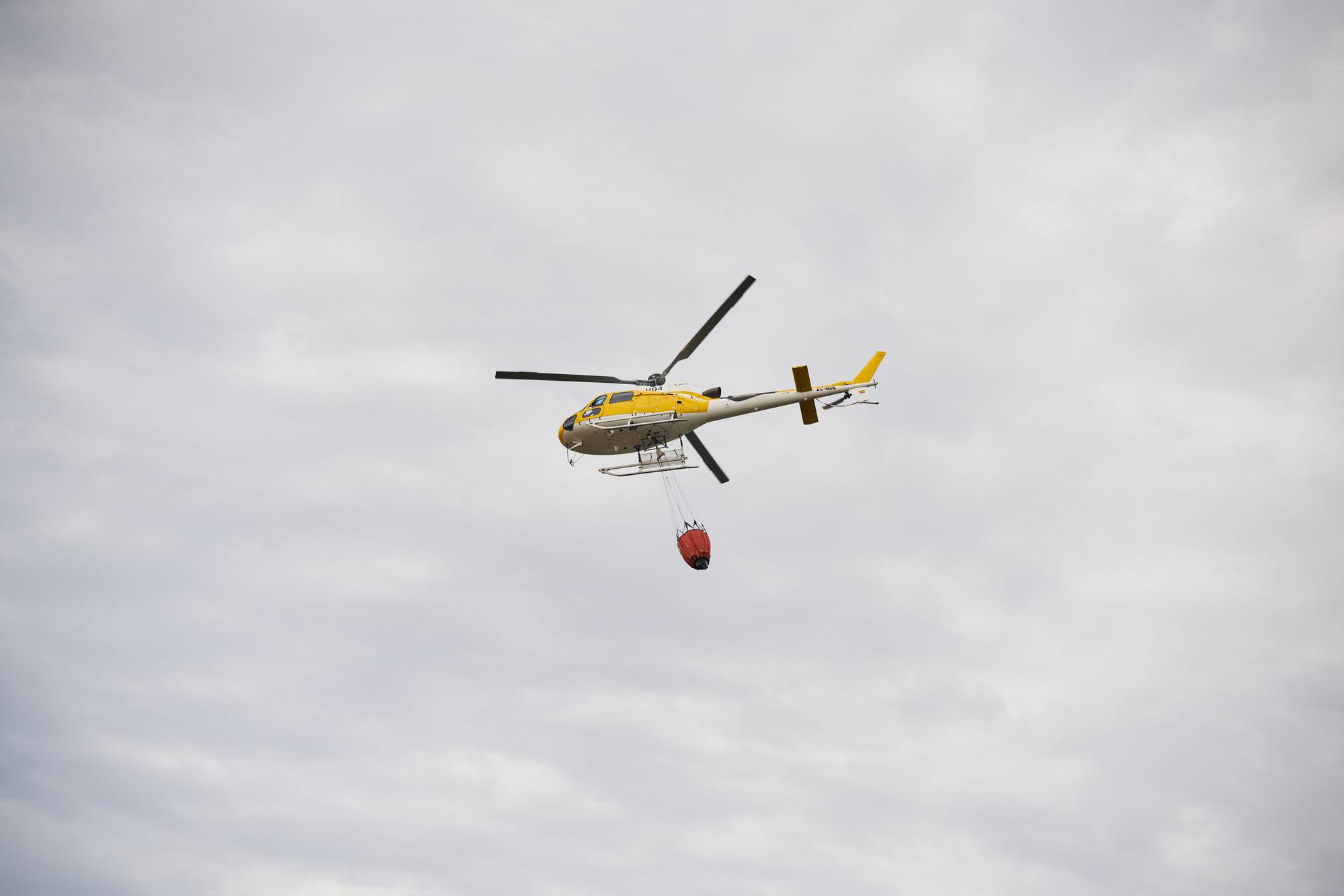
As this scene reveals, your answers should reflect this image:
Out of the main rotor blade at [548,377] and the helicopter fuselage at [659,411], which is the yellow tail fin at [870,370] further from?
the main rotor blade at [548,377]

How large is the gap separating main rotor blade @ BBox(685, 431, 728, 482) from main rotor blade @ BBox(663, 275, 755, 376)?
4331 mm

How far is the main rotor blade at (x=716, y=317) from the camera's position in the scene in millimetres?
47875

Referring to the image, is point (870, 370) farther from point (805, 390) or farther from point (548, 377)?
point (548, 377)

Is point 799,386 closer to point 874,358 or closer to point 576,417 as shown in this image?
point 874,358

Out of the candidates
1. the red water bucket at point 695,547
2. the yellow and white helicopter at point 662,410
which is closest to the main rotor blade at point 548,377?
the yellow and white helicopter at point 662,410

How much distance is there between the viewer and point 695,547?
51.3 meters

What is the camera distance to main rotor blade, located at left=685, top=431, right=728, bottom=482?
55781 mm

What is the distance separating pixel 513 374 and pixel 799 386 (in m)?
13.1

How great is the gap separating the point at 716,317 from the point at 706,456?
31.6 feet

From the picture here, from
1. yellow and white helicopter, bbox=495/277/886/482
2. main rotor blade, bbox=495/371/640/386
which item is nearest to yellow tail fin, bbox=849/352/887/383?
yellow and white helicopter, bbox=495/277/886/482

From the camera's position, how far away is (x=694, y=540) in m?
51.5

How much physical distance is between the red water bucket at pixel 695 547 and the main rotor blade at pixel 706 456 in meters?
5.61

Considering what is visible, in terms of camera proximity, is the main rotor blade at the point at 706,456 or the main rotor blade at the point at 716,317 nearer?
the main rotor blade at the point at 716,317

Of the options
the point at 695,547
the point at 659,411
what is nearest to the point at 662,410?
the point at 659,411
